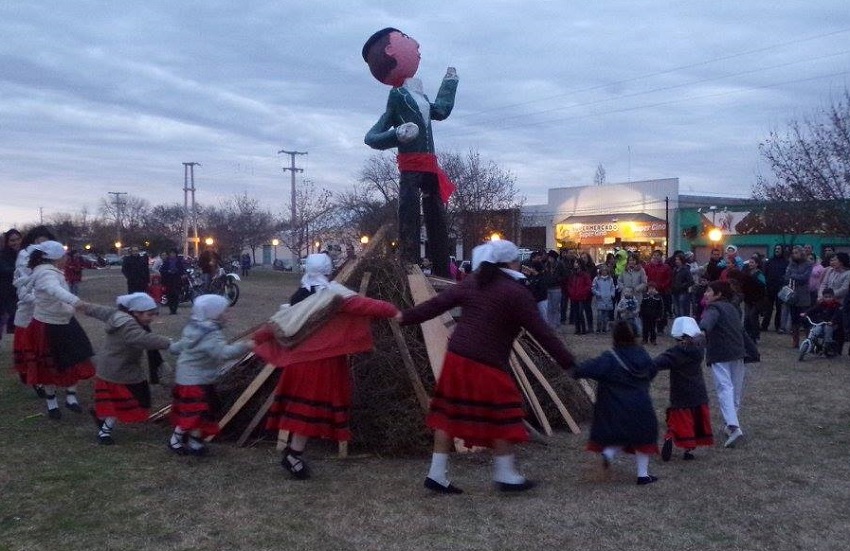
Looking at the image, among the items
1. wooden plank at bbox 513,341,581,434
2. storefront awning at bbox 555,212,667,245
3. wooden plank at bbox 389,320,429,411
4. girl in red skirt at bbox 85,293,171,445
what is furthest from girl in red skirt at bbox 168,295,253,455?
storefront awning at bbox 555,212,667,245

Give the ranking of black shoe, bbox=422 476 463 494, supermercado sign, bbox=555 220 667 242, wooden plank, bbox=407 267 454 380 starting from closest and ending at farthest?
black shoe, bbox=422 476 463 494, wooden plank, bbox=407 267 454 380, supermercado sign, bbox=555 220 667 242

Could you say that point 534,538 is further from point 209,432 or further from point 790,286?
point 790,286

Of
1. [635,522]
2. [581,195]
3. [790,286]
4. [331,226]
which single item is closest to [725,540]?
[635,522]

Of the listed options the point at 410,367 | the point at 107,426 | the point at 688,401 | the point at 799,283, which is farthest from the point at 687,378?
the point at 799,283

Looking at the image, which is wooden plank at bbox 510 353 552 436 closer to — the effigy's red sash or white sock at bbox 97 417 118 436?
the effigy's red sash

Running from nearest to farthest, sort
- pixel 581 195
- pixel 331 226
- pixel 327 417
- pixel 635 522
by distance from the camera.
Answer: pixel 635 522 < pixel 327 417 < pixel 331 226 < pixel 581 195

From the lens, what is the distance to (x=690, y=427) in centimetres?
669

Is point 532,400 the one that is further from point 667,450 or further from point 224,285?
point 224,285

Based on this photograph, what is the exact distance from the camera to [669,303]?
17.3 m

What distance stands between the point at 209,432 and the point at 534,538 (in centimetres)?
314

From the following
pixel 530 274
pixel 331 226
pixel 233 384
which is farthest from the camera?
pixel 331 226

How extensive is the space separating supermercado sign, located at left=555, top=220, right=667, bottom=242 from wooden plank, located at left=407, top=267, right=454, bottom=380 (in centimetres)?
3385

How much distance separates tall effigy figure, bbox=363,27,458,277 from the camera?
28.0ft

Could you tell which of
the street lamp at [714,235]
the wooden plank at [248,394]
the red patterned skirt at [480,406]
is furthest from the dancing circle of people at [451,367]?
the street lamp at [714,235]
